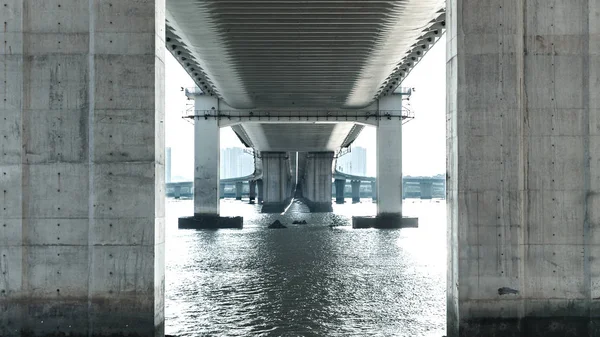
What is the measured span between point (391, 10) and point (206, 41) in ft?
33.9

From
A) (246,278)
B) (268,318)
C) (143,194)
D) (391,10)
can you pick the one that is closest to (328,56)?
(391,10)

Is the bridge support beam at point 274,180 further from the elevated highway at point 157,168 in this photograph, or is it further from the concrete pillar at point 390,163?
the elevated highway at point 157,168

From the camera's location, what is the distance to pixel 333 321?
49.5ft

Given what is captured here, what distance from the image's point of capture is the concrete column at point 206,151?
2080 inches

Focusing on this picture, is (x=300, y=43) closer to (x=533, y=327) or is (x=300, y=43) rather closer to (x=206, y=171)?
(x=533, y=327)

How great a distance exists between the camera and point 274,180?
98312mm

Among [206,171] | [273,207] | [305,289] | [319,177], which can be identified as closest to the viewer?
[305,289]

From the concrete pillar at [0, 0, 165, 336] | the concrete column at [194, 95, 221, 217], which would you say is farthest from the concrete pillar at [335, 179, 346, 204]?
the concrete pillar at [0, 0, 165, 336]

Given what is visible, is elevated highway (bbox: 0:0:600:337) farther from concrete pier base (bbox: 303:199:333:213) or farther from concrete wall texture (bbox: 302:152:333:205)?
concrete pier base (bbox: 303:199:333:213)

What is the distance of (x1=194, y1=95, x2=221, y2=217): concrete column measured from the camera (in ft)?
173

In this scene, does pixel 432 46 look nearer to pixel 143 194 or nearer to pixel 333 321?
pixel 333 321

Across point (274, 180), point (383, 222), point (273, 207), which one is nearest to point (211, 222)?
point (383, 222)

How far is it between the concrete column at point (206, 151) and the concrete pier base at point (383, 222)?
12609 mm

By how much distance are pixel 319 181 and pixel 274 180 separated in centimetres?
791
